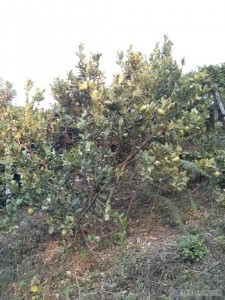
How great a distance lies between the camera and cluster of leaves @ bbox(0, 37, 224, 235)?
3.82 metres

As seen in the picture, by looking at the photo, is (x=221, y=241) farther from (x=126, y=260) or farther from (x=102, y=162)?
(x=102, y=162)

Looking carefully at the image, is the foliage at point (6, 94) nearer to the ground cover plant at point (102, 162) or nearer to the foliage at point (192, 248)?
the ground cover plant at point (102, 162)

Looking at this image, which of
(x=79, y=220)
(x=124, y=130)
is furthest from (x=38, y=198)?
(x=124, y=130)

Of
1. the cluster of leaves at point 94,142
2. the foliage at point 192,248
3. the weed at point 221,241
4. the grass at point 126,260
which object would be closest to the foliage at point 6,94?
the cluster of leaves at point 94,142

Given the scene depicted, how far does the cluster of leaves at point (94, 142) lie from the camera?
12.5 ft

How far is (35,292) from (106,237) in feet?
3.16

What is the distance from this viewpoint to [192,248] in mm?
3592

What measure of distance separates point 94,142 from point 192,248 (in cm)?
143

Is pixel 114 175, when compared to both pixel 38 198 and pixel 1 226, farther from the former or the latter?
pixel 1 226

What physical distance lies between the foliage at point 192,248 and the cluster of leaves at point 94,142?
2.10 ft

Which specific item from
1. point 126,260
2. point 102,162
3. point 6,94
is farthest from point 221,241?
point 6,94

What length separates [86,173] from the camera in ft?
12.4

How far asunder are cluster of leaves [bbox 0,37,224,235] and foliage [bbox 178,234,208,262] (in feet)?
2.10

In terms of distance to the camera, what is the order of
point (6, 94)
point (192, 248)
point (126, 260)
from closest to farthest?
point (192, 248) → point (126, 260) → point (6, 94)
